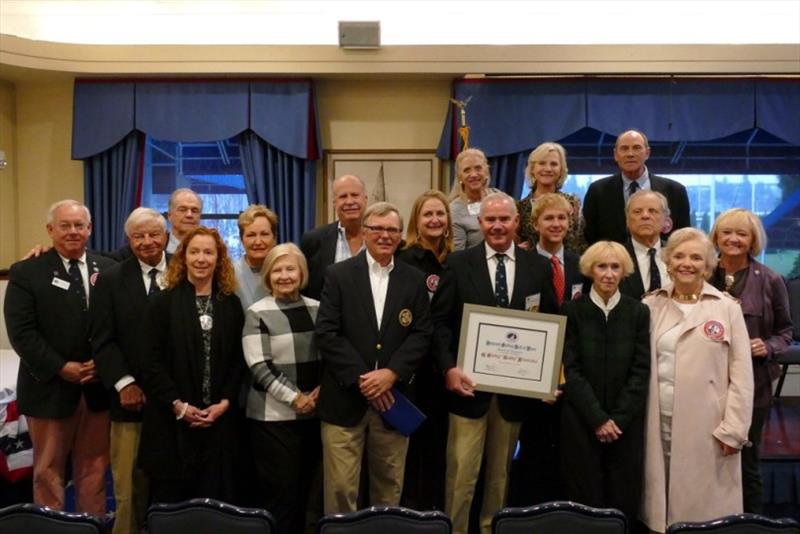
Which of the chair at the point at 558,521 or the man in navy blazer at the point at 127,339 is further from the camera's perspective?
the man in navy blazer at the point at 127,339

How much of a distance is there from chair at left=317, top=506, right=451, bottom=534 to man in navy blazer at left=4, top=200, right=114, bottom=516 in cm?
156

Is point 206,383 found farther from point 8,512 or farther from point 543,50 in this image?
point 543,50

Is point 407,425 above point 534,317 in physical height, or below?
below

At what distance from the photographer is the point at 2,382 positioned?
4223 millimetres

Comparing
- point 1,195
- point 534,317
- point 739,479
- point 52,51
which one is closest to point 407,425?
point 534,317

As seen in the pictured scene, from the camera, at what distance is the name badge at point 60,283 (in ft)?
10.5

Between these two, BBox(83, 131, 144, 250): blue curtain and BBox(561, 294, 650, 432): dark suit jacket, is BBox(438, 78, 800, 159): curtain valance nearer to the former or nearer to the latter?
BBox(83, 131, 144, 250): blue curtain

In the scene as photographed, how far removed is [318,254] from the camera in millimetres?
3439

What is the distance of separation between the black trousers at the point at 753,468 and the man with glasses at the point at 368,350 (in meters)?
1.49

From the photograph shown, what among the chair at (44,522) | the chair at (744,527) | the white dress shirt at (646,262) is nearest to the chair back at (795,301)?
the white dress shirt at (646,262)

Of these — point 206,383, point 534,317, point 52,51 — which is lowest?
point 206,383

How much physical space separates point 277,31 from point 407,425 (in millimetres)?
4160

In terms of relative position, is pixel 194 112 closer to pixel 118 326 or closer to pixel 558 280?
pixel 118 326

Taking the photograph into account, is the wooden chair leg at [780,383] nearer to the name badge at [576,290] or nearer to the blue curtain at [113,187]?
the name badge at [576,290]
